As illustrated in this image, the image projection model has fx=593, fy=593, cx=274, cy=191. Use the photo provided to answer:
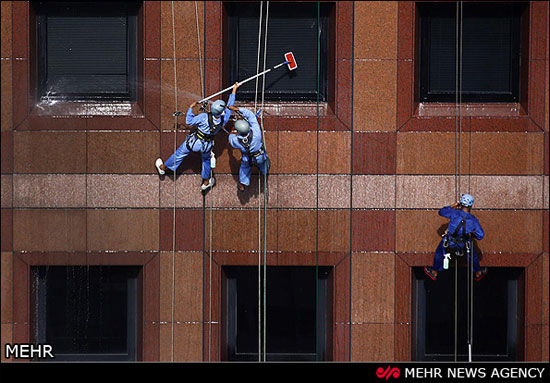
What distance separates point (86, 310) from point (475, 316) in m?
7.50

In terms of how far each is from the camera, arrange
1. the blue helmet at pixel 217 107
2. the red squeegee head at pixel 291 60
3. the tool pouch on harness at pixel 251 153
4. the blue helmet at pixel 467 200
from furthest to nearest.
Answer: the red squeegee head at pixel 291 60 → the blue helmet at pixel 467 200 → the tool pouch on harness at pixel 251 153 → the blue helmet at pixel 217 107

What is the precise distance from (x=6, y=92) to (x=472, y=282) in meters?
9.50

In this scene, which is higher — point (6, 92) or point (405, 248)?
point (6, 92)

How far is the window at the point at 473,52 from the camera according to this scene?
1133 cm

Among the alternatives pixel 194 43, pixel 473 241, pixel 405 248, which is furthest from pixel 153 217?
pixel 473 241

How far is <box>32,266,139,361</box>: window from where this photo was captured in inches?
442

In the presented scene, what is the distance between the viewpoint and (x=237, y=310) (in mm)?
11477

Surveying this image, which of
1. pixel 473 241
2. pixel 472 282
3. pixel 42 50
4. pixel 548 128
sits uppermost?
pixel 42 50

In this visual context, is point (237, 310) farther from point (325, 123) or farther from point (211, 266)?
point (325, 123)

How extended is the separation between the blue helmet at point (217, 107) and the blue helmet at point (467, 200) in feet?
15.0

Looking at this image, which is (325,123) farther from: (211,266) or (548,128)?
(548,128)
